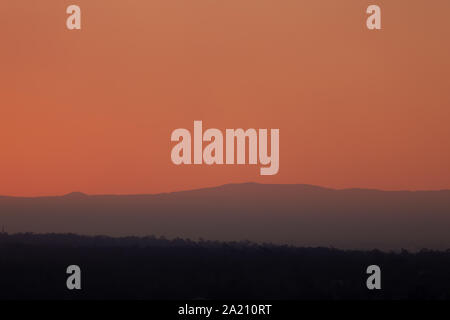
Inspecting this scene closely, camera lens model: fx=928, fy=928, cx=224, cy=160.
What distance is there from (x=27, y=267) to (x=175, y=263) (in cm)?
391

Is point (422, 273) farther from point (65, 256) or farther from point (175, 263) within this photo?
point (65, 256)

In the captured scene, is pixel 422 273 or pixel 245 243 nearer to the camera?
pixel 422 273

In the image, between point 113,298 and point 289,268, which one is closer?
point 113,298

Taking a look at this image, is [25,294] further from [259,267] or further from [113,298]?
[259,267]

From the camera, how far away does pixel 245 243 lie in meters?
28.2

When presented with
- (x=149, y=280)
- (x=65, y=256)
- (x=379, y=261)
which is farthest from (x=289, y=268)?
(x=65, y=256)

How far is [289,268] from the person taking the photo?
2423 centimetres

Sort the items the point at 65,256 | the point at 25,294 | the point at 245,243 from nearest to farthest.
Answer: the point at 25,294 < the point at 65,256 < the point at 245,243

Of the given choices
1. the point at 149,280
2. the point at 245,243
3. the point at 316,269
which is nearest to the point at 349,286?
the point at 316,269

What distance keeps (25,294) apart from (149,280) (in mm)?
2960
